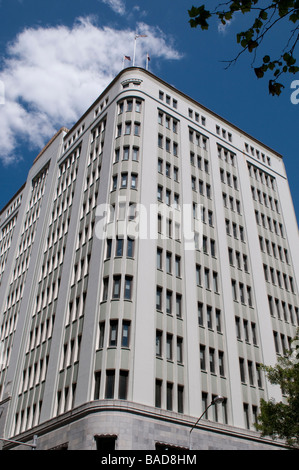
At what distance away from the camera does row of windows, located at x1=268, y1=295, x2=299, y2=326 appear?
41.4 metres

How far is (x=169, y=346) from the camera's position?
106ft

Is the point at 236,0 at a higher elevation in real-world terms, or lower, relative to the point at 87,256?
lower

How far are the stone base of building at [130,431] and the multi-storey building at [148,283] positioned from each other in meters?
0.09

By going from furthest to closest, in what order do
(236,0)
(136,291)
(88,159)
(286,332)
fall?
(88,159) < (286,332) < (136,291) < (236,0)

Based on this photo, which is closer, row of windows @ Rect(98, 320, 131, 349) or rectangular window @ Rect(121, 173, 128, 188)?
row of windows @ Rect(98, 320, 131, 349)

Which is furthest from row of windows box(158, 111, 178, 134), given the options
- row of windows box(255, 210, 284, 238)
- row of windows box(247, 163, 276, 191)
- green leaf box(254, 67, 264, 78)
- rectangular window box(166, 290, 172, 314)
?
green leaf box(254, 67, 264, 78)

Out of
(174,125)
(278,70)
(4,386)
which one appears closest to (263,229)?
(174,125)

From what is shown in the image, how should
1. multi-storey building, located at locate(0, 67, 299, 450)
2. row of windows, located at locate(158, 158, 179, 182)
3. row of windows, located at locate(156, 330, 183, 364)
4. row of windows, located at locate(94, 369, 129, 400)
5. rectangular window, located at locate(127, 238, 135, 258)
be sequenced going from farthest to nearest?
row of windows, located at locate(158, 158, 179, 182) → rectangular window, located at locate(127, 238, 135, 258) → row of windows, located at locate(156, 330, 183, 364) → multi-storey building, located at locate(0, 67, 299, 450) → row of windows, located at locate(94, 369, 129, 400)

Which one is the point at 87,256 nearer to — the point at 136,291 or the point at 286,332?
the point at 136,291

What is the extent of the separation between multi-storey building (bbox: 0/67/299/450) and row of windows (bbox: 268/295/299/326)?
0.49 feet

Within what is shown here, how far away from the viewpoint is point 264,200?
50.9 meters

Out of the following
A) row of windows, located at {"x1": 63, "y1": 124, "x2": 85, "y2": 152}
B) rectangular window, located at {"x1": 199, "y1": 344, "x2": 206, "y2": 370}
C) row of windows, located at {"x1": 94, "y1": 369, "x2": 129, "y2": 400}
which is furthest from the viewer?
row of windows, located at {"x1": 63, "y1": 124, "x2": 85, "y2": 152}

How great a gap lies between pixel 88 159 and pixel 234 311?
72.2 ft

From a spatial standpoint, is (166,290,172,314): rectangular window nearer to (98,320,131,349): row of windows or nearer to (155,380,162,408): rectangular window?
(98,320,131,349): row of windows
